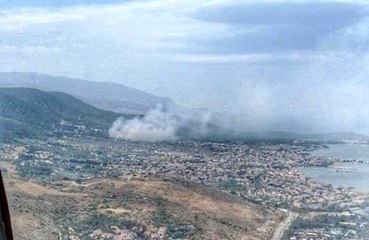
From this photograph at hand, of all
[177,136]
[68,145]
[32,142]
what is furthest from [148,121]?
[32,142]

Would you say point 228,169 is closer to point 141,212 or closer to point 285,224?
point 285,224

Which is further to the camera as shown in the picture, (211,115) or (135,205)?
(135,205)

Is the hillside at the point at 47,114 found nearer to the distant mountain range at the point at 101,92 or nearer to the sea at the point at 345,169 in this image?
the distant mountain range at the point at 101,92

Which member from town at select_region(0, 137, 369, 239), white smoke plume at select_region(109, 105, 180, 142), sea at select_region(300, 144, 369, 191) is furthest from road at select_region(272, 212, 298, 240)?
white smoke plume at select_region(109, 105, 180, 142)

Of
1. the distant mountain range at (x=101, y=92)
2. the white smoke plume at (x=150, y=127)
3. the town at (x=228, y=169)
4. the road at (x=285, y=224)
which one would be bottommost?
the road at (x=285, y=224)

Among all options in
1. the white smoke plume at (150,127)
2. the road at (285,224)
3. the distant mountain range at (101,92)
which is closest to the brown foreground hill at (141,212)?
the road at (285,224)

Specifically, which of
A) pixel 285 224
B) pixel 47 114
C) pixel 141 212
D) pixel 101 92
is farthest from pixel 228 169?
pixel 47 114

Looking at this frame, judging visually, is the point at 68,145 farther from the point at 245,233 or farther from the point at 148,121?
the point at 245,233
